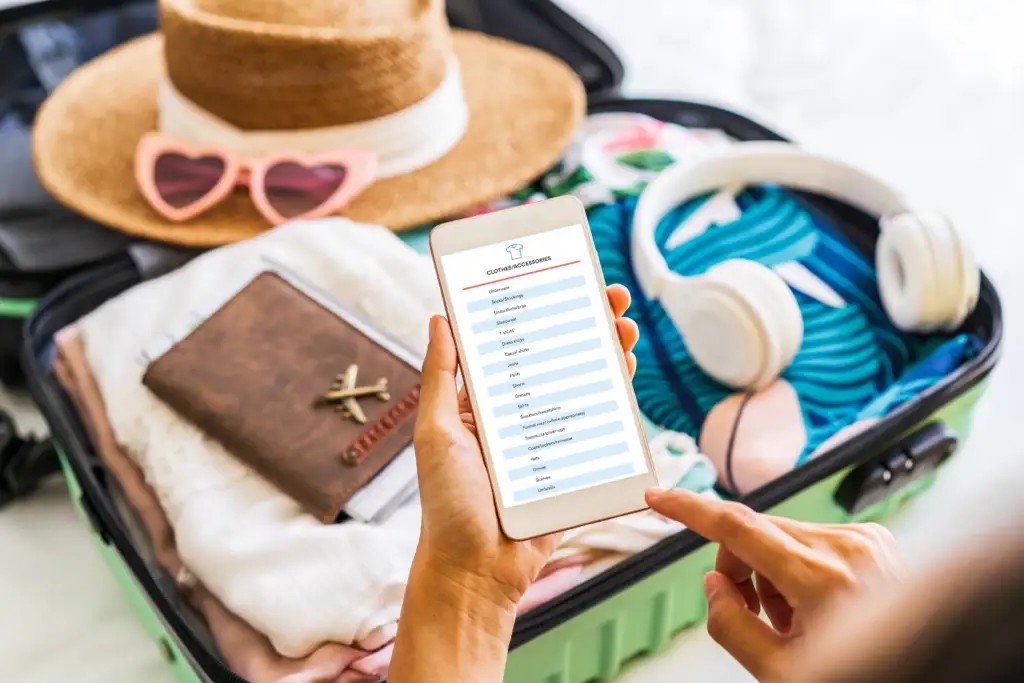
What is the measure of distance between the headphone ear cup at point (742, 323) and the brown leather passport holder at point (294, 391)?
192mm

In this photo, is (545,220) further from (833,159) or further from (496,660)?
(833,159)

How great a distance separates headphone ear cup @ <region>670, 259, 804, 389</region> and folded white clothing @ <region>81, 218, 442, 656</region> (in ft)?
0.58

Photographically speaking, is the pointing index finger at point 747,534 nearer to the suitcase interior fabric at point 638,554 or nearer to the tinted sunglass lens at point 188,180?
the suitcase interior fabric at point 638,554

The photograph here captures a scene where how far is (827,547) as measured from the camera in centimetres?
41

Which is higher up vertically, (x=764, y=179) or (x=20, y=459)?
(x=764, y=179)

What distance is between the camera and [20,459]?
0.71 metres

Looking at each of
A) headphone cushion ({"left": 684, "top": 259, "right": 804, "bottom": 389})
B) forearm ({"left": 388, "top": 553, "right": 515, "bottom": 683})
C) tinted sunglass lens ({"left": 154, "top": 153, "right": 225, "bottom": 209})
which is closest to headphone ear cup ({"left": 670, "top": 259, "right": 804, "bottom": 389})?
headphone cushion ({"left": 684, "top": 259, "right": 804, "bottom": 389})

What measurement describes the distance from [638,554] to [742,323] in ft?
0.56

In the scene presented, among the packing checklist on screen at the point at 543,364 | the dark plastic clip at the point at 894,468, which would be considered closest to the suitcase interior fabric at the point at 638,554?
the dark plastic clip at the point at 894,468

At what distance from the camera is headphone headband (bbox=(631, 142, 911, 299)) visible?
2.58 feet

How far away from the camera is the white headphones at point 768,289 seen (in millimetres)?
662

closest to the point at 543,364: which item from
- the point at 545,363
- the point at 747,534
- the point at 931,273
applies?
the point at 545,363

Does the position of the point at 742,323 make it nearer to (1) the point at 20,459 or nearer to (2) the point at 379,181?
(2) the point at 379,181

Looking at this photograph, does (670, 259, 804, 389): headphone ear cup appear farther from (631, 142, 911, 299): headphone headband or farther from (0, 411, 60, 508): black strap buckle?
(0, 411, 60, 508): black strap buckle
